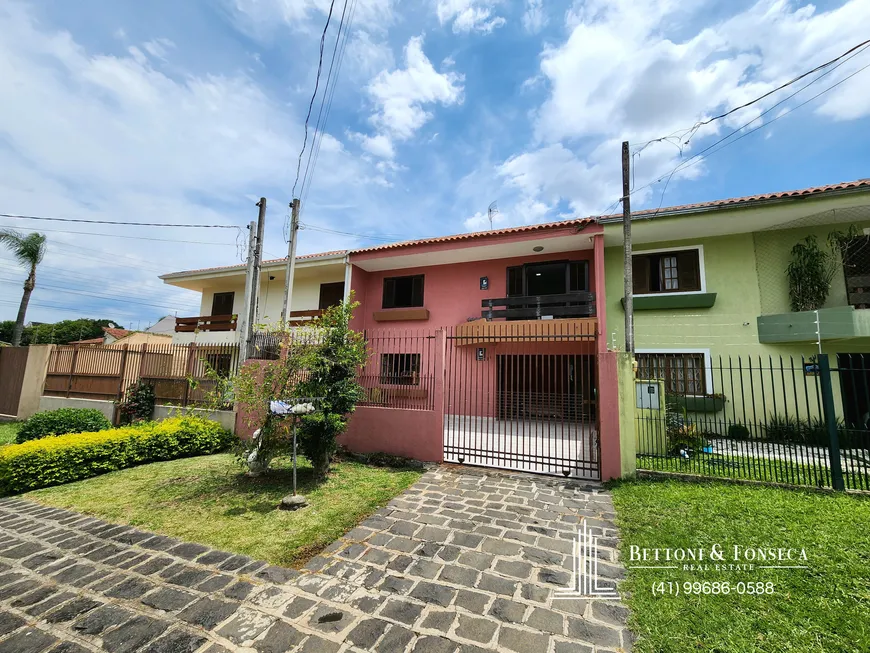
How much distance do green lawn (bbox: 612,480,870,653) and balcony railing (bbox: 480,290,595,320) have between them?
6298 mm

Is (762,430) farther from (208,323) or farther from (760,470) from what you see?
(208,323)

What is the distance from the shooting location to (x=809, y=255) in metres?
9.17

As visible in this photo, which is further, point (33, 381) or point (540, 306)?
point (33, 381)

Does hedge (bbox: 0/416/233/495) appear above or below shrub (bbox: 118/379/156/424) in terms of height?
below

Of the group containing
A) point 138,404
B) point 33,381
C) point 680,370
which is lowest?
point 138,404

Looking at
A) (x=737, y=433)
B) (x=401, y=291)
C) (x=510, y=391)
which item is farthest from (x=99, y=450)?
(x=737, y=433)

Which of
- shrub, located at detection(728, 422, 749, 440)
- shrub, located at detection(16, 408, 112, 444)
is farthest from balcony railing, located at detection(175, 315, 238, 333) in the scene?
shrub, located at detection(728, 422, 749, 440)

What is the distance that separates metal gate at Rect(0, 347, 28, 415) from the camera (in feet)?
41.4

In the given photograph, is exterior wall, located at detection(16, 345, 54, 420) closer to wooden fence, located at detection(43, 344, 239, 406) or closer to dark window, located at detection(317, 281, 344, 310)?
wooden fence, located at detection(43, 344, 239, 406)

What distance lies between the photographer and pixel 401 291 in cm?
1423

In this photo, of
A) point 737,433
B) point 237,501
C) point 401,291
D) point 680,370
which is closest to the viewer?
point 237,501

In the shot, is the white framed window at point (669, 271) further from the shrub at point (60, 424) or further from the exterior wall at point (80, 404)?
the exterior wall at point (80, 404)

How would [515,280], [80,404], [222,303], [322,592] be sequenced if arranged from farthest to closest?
1. [222,303]
2. [515,280]
3. [80,404]
4. [322,592]

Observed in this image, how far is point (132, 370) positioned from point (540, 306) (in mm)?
12577
